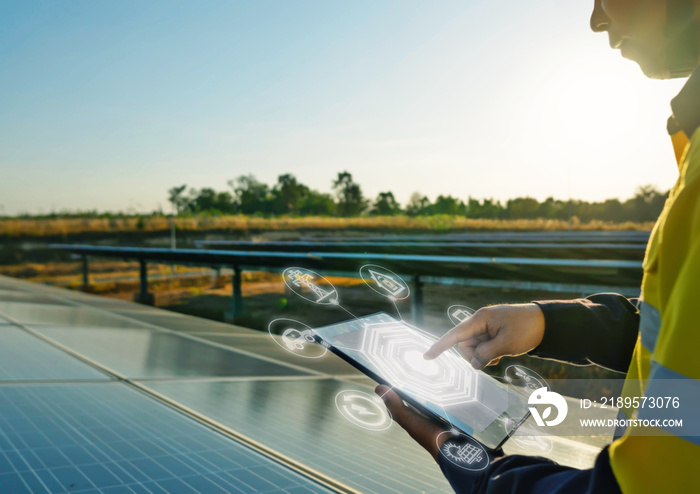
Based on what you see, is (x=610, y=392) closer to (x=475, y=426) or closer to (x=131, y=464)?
(x=475, y=426)

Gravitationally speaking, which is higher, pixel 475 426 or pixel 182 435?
pixel 475 426

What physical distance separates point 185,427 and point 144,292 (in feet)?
27.6

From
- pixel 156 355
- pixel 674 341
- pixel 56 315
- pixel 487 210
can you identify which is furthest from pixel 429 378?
pixel 487 210

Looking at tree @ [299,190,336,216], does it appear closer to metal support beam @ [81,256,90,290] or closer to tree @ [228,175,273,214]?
tree @ [228,175,273,214]

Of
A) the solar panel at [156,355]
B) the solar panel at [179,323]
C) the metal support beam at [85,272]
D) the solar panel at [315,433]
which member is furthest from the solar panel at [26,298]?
the metal support beam at [85,272]

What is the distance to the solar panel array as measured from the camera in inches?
55.0

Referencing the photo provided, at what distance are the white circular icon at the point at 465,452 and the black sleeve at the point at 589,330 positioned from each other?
0.45 m

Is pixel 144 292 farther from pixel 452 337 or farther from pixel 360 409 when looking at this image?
pixel 452 337

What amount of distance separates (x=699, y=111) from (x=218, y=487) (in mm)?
1243

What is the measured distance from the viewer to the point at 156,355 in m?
3.09

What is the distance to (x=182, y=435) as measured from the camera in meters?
1.71

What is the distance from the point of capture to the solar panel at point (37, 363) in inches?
94.1

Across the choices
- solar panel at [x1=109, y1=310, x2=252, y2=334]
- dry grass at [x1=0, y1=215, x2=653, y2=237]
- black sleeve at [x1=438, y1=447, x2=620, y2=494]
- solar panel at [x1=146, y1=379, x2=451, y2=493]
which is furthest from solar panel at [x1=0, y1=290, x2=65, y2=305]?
dry grass at [x1=0, y1=215, x2=653, y2=237]

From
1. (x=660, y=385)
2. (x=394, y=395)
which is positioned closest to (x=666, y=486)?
(x=660, y=385)
